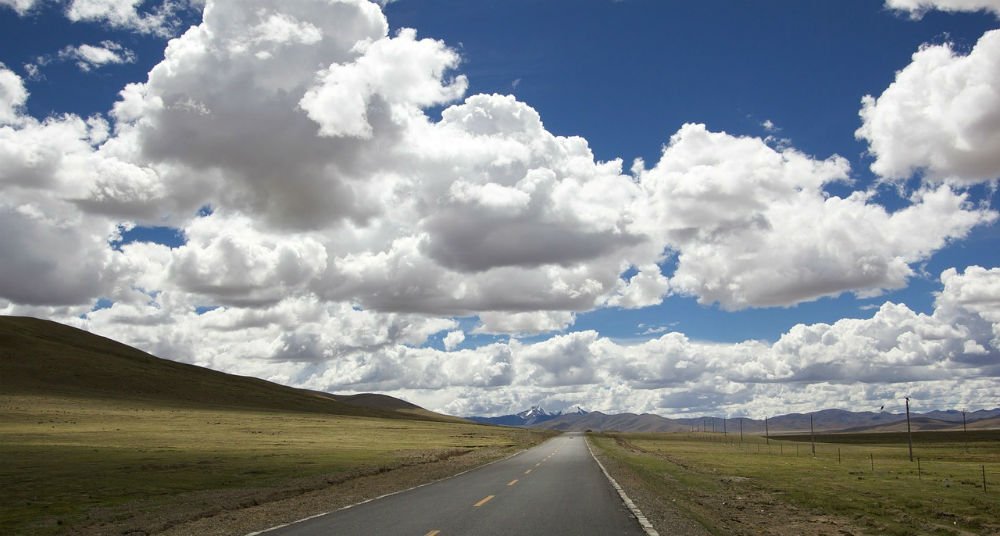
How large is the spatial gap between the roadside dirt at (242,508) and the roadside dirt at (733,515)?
10.5 meters

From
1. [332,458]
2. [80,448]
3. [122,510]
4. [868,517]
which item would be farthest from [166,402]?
[868,517]

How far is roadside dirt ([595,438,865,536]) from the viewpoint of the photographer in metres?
19.8

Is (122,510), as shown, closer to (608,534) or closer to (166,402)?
(608,534)

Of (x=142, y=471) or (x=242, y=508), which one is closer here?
(x=242, y=508)

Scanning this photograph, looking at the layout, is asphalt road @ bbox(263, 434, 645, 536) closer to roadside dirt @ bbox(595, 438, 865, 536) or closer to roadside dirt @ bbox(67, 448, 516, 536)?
roadside dirt @ bbox(595, 438, 865, 536)

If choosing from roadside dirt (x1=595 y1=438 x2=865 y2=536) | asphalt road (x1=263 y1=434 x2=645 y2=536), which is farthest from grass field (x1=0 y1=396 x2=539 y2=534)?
roadside dirt (x1=595 y1=438 x2=865 y2=536)

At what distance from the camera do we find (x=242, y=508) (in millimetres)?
26016

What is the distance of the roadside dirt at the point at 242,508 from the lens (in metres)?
20.8

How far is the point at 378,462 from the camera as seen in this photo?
53.4 metres

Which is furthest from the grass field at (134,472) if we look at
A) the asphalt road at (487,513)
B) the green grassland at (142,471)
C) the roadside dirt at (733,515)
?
the roadside dirt at (733,515)

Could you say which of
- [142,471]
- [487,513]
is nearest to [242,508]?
[487,513]

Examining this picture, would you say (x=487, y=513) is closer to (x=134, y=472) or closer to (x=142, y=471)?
(x=134, y=472)

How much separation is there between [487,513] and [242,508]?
33.7 feet

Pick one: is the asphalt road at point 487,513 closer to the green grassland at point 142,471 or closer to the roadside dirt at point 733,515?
the roadside dirt at point 733,515
